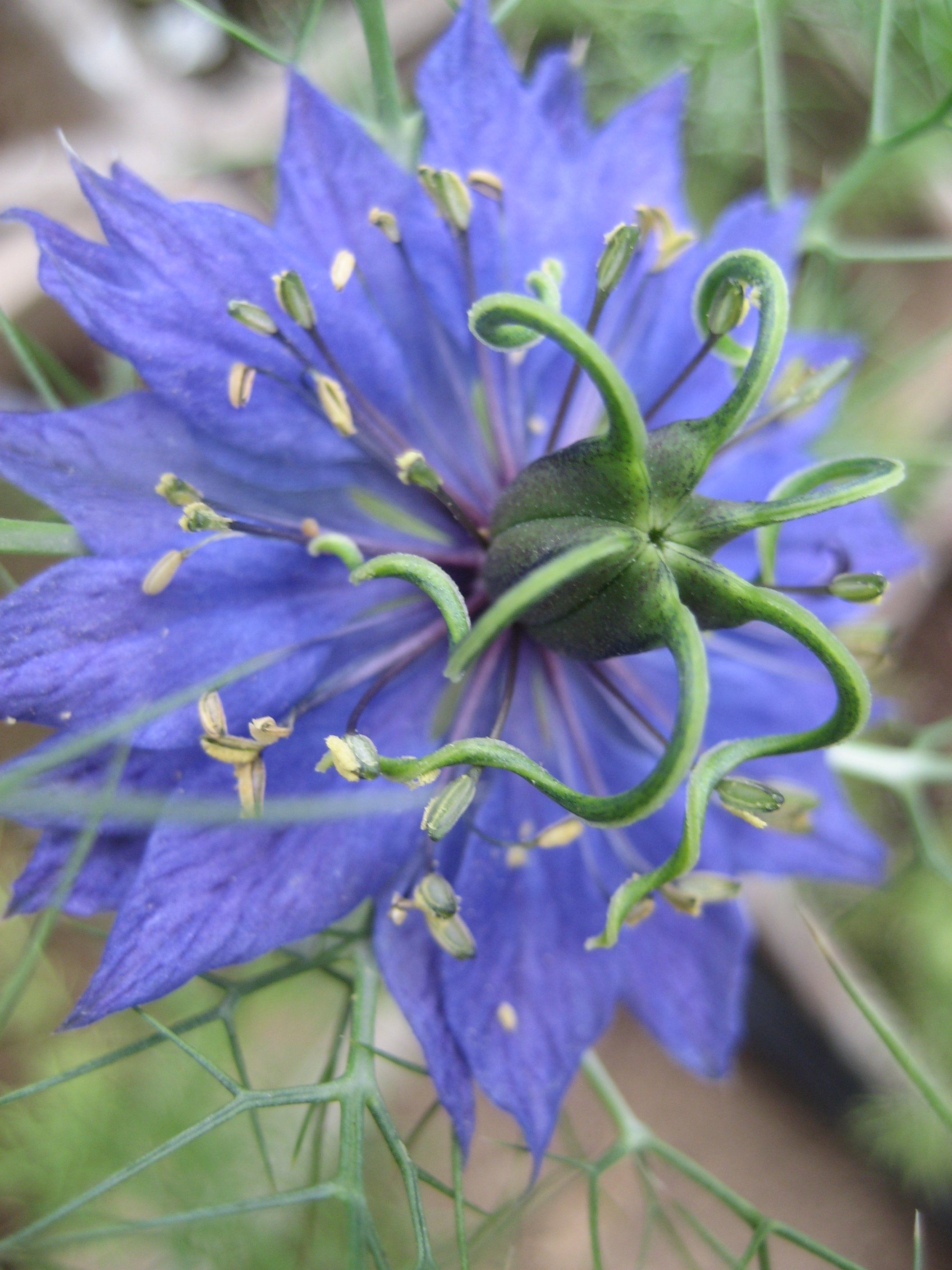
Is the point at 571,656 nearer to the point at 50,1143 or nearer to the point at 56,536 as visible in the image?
the point at 56,536

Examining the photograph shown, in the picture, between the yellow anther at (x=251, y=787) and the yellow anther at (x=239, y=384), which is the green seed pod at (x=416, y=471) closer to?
the yellow anther at (x=239, y=384)

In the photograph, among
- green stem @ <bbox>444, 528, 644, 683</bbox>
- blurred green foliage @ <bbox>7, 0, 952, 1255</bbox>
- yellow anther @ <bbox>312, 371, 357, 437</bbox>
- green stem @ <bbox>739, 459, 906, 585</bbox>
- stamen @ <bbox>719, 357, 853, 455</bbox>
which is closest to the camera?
green stem @ <bbox>444, 528, 644, 683</bbox>

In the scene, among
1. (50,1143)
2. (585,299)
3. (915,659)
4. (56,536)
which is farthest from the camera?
(915,659)

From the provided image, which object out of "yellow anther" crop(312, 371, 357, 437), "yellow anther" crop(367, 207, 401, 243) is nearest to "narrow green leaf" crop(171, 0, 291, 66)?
"yellow anther" crop(367, 207, 401, 243)

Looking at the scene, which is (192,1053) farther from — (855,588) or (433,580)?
(855,588)

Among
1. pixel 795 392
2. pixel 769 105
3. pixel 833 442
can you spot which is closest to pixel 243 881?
pixel 795 392

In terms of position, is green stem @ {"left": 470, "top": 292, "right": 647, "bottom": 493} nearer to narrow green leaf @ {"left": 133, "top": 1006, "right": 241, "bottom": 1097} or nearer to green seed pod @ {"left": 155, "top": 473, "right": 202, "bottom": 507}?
green seed pod @ {"left": 155, "top": 473, "right": 202, "bottom": 507}

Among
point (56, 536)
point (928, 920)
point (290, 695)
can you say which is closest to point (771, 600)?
point (290, 695)

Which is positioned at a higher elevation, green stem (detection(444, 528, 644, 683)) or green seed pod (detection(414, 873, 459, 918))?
green stem (detection(444, 528, 644, 683))

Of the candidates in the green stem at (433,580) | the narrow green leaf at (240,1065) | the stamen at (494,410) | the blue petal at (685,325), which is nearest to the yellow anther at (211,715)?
the green stem at (433,580)
